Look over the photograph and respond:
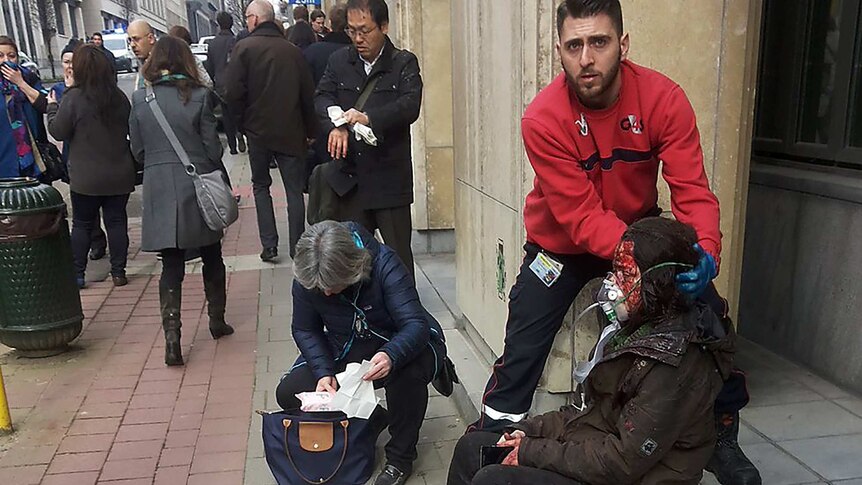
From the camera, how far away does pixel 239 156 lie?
42.3ft

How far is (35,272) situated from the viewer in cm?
455

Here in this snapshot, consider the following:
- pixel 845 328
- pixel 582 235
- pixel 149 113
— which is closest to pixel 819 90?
pixel 845 328

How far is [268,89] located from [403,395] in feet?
12.5

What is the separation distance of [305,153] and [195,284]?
4.70 feet

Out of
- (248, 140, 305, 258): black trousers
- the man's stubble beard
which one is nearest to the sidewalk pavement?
(248, 140, 305, 258): black trousers

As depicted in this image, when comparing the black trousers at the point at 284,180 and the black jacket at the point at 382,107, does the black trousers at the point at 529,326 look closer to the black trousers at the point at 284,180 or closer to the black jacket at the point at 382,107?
the black jacket at the point at 382,107

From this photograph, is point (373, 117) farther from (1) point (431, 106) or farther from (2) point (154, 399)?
(1) point (431, 106)

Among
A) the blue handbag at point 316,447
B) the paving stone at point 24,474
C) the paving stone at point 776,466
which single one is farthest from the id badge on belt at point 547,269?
the paving stone at point 24,474

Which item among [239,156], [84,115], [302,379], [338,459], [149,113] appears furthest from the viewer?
[239,156]

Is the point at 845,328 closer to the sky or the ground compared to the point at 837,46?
closer to the ground

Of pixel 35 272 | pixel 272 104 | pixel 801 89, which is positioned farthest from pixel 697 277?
pixel 272 104

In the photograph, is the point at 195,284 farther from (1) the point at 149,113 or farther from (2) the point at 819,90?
(2) the point at 819,90

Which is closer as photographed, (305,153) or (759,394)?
(759,394)

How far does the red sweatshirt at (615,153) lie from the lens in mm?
2436
